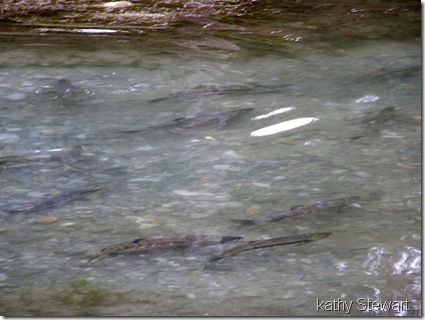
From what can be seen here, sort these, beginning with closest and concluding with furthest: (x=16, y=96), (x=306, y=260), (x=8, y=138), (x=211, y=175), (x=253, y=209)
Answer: (x=306, y=260) < (x=253, y=209) < (x=211, y=175) < (x=8, y=138) < (x=16, y=96)

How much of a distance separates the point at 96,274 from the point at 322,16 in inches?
177

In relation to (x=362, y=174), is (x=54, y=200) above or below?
above

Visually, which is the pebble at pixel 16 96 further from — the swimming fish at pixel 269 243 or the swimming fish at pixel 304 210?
the swimming fish at pixel 269 243

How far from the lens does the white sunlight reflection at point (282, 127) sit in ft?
13.7

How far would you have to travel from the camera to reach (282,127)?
14.0ft

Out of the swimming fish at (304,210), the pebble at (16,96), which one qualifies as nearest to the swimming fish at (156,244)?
the swimming fish at (304,210)

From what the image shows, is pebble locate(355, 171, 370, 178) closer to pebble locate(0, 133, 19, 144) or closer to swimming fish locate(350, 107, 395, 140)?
swimming fish locate(350, 107, 395, 140)

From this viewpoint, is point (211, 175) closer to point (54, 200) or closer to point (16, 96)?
point (54, 200)

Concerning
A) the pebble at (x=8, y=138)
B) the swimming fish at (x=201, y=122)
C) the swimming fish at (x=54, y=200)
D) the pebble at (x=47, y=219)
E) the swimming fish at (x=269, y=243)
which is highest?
the pebble at (x=8, y=138)

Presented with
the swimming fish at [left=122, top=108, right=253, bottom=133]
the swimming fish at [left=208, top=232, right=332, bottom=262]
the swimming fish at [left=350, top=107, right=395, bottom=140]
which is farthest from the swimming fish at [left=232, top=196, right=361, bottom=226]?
the swimming fish at [left=122, top=108, right=253, bottom=133]

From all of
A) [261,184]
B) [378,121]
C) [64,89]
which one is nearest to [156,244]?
[261,184]

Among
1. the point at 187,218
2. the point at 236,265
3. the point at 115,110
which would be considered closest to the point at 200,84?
the point at 115,110

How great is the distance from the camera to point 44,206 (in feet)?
11.1

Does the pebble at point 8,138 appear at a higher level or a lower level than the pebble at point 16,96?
lower
